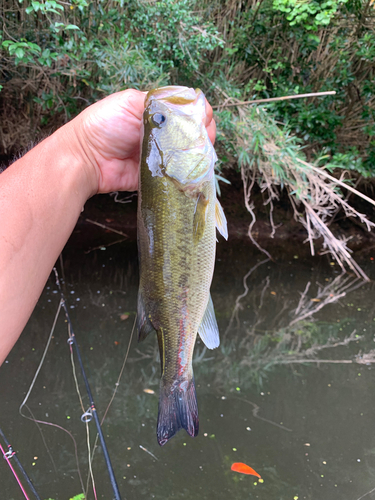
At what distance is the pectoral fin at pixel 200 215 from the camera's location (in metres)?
1.23

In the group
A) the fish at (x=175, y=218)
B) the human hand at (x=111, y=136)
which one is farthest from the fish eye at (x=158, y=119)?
the human hand at (x=111, y=136)

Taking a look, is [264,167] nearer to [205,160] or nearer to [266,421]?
[266,421]

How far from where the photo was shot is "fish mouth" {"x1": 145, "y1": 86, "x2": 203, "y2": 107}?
124 cm

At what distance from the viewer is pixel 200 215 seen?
4.04 feet

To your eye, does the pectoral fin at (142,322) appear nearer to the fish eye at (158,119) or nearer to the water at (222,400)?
the fish eye at (158,119)

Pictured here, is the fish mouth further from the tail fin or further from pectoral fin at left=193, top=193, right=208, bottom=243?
the tail fin

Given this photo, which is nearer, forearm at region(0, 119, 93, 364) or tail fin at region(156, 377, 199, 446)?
forearm at region(0, 119, 93, 364)

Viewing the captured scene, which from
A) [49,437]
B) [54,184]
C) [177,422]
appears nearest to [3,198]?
[54,184]

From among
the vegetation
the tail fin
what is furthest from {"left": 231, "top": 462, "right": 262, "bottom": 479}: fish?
the vegetation

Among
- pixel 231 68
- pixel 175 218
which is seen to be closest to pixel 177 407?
pixel 175 218

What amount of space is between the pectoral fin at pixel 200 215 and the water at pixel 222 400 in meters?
1.87

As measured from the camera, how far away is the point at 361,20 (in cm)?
502

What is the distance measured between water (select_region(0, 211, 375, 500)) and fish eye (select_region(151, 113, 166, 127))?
2144mm

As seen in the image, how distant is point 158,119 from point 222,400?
2.39 meters
